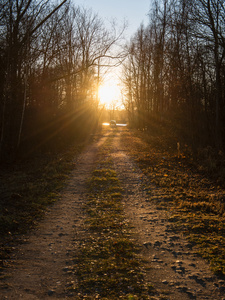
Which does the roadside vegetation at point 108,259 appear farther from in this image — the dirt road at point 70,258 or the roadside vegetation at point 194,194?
the roadside vegetation at point 194,194

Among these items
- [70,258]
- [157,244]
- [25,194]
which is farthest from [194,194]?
[25,194]

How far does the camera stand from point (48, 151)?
680 inches

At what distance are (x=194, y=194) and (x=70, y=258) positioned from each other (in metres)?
4.72

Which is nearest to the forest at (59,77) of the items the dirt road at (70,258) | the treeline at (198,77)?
the treeline at (198,77)

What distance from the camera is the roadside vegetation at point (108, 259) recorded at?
134 inches

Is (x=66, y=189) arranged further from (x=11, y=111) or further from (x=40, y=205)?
(x=11, y=111)

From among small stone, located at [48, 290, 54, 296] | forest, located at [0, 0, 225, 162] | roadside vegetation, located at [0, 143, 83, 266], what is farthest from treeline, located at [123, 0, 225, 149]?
small stone, located at [48, 290, 54, 296]

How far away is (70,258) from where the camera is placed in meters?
4.25

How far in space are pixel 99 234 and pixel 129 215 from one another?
1281 mm

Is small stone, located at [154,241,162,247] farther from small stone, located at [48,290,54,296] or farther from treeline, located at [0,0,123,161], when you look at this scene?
treeline, located at [0,0,123,161]

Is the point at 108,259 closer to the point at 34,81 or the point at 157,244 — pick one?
the point at 157,244

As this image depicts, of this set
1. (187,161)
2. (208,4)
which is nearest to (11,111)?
(187,161)

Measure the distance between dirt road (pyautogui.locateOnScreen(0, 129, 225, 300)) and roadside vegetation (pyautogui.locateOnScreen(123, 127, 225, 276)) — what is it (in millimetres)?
278

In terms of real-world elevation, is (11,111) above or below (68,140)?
above
